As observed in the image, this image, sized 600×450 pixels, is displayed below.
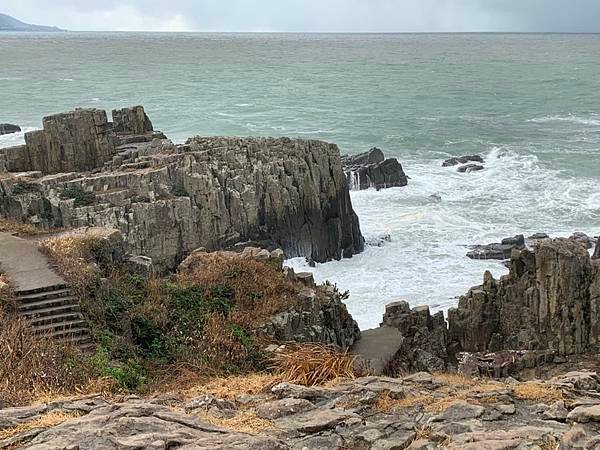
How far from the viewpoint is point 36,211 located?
26844mm

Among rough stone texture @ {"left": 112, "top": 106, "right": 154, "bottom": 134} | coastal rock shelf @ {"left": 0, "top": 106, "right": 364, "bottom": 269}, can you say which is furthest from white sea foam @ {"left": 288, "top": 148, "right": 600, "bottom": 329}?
rough stone texture @ {"left": 112, "top": 106, "right": 154, "bottom": 134}

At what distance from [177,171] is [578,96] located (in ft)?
259

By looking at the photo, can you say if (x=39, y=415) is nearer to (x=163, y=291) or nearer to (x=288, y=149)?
(x=163, y=291)

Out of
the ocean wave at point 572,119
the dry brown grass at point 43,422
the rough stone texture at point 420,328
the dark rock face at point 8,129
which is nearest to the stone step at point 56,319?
the dry brown grass at point 43,422

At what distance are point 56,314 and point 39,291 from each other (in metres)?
0.69

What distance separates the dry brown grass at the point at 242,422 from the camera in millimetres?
8555

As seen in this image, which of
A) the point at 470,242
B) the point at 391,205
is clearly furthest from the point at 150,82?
the point at 470,242

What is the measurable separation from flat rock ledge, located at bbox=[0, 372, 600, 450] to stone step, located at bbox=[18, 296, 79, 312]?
5348 mm

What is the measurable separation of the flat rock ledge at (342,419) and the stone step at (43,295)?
5.54 m

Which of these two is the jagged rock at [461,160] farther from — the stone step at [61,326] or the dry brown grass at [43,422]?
the dry brown grass at [43,422]

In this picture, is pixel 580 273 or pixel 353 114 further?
pixel 353 114

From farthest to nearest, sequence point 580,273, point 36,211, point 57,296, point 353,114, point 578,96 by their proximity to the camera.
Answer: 1. point 578,96
2. point 353,114
3. point 36,211
4. point 580,273
5. point 57,296

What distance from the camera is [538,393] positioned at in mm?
9820

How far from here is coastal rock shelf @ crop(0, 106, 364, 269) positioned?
2766 cm
